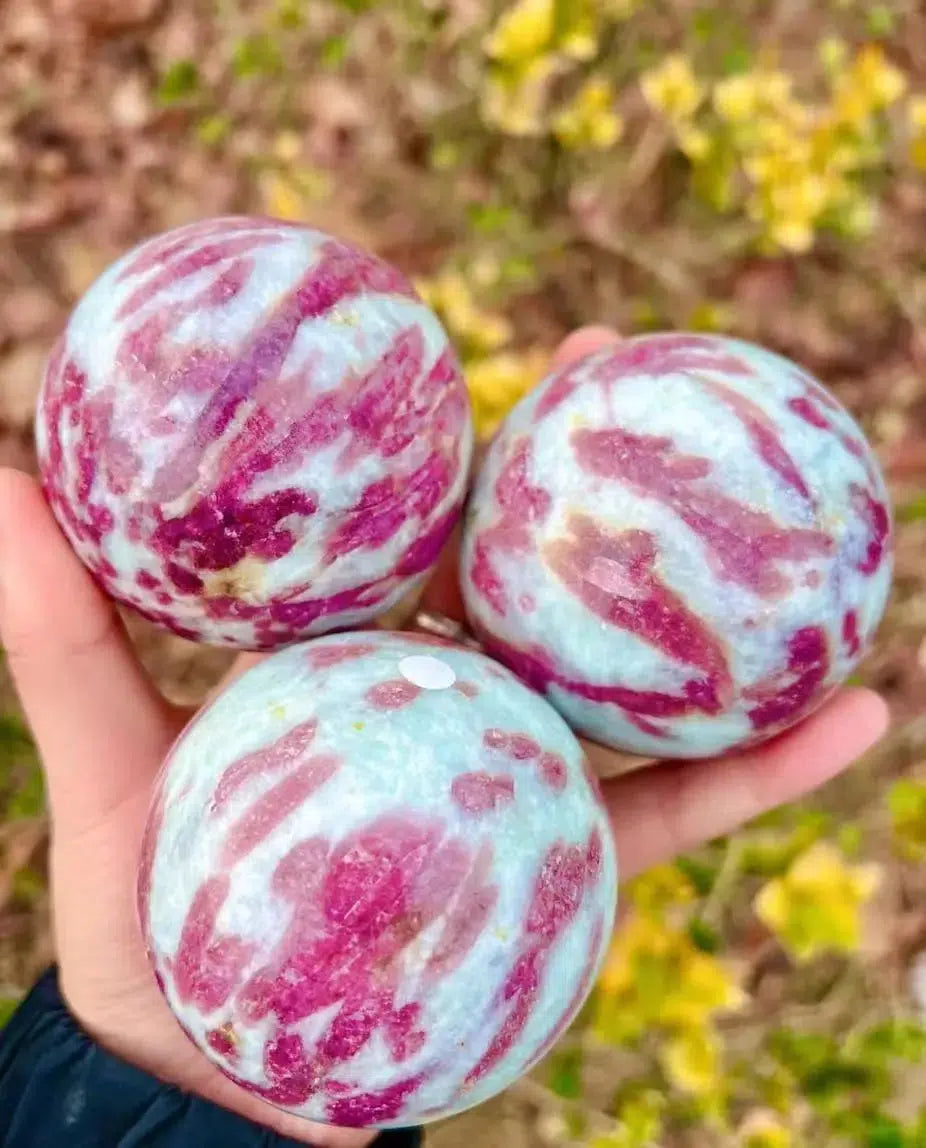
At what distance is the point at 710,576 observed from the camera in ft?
2.48

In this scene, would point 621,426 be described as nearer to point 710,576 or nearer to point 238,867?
point 710,576

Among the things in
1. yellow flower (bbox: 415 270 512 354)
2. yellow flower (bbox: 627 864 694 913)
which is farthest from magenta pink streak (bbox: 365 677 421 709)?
yellow flower (bbox: 415 270 512 354)

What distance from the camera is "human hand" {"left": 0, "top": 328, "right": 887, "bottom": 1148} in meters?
0.92

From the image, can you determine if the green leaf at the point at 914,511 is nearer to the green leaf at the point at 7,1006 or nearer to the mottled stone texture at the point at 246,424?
the mottled stone texture at the point at 246,424

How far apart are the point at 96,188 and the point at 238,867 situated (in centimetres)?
118

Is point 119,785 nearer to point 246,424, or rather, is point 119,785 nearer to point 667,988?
point 246,424

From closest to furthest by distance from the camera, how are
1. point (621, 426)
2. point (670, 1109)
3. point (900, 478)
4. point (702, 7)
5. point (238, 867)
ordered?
point (238, 867), point (621, 426), point (670, 1109), point (900, 478), point (702, 7)

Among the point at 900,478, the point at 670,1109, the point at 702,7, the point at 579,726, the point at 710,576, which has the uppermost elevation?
the point at 702,7

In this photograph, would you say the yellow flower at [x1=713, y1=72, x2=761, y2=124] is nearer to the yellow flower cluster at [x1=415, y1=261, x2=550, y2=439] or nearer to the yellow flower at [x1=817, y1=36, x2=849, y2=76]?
the yellow flower at [x1=817, y1=36, x2=849, y2=76]

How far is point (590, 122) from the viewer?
4.47 feet

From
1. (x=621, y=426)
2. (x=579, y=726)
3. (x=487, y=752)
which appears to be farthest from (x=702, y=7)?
(x=487, y=752)

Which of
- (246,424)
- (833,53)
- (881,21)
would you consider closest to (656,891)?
(246,424)

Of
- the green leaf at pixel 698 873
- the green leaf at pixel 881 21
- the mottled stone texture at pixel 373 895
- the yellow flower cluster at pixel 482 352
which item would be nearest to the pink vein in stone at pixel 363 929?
the mottled stone texture at pixel 373 895

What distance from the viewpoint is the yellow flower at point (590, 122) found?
135cm
